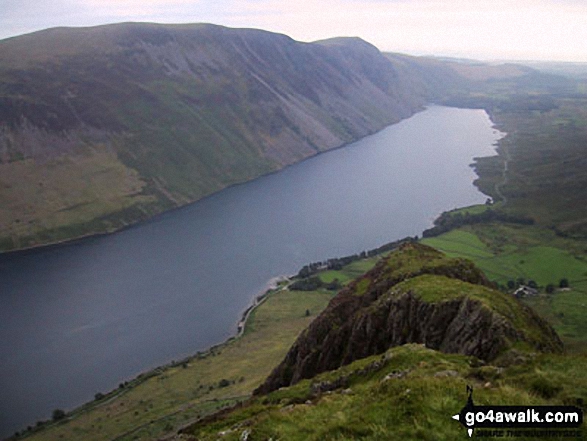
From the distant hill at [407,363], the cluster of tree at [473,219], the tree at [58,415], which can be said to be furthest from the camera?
the cluster of tree at [473,219]

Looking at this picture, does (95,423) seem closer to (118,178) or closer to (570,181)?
(118,178)

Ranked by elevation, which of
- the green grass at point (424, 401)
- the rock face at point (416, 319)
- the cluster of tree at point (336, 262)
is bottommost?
the cluster of tree at point (336, 262)

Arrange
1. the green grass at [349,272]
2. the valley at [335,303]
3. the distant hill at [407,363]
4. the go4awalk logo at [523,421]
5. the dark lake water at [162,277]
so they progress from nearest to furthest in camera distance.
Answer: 1. the go4awalk logo at [523,421]
2. the distant hill at [407,363]
3. the valley at [335,303]
4. the dark lake water at [162,277]
5. the green grass at [349,272]

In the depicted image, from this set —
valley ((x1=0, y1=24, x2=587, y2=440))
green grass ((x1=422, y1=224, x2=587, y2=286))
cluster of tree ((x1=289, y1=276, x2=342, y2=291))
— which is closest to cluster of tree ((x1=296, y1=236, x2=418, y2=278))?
valley ((x1=0, y1=24, x2=587, y2=440))

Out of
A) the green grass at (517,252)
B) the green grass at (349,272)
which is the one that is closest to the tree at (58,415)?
the green grass at (349,272)

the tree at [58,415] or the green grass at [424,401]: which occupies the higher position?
the green grass at [424,401]

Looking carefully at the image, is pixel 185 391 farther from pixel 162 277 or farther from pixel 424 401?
pixel 424 401

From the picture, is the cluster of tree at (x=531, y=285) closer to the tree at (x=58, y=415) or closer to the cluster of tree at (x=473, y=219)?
the cluster of tree at (x=473, y=219)

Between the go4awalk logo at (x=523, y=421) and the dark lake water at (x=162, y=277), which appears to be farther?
the dark lake water at (x=162, y=277)

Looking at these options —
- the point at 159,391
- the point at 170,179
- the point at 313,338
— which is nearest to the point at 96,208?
the point at 170,179
